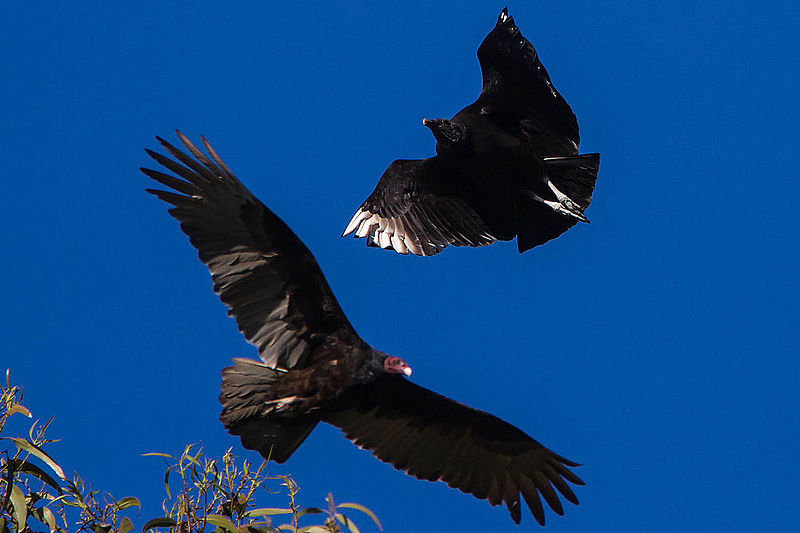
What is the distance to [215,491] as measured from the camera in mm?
4680

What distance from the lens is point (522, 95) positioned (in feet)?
28.6

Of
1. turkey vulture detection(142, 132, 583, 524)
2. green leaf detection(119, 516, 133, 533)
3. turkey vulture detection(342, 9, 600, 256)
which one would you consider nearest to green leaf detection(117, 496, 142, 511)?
green leaf detection(119, 516, 133, 533)

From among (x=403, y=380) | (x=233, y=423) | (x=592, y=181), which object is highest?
(x=592, y=181)

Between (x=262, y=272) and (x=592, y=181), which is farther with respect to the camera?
(x=592, y=181)

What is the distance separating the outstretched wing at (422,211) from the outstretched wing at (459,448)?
1865mm

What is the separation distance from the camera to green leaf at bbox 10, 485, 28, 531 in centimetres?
434

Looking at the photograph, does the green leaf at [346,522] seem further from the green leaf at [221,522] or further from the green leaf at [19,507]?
the green leaf at [19,507]

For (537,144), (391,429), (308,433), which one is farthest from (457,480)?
(537,144)

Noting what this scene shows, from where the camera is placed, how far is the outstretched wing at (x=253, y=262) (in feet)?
21.1

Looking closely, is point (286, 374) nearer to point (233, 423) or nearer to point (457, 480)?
point (233, 423)

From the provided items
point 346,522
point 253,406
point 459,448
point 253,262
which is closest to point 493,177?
point 459,448

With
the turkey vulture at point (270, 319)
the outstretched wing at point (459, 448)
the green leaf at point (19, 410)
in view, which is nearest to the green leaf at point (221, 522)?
the green leaf at point (19, 410)

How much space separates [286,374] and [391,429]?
2.88ft

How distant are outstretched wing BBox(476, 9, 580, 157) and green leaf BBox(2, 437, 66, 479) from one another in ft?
16.2
